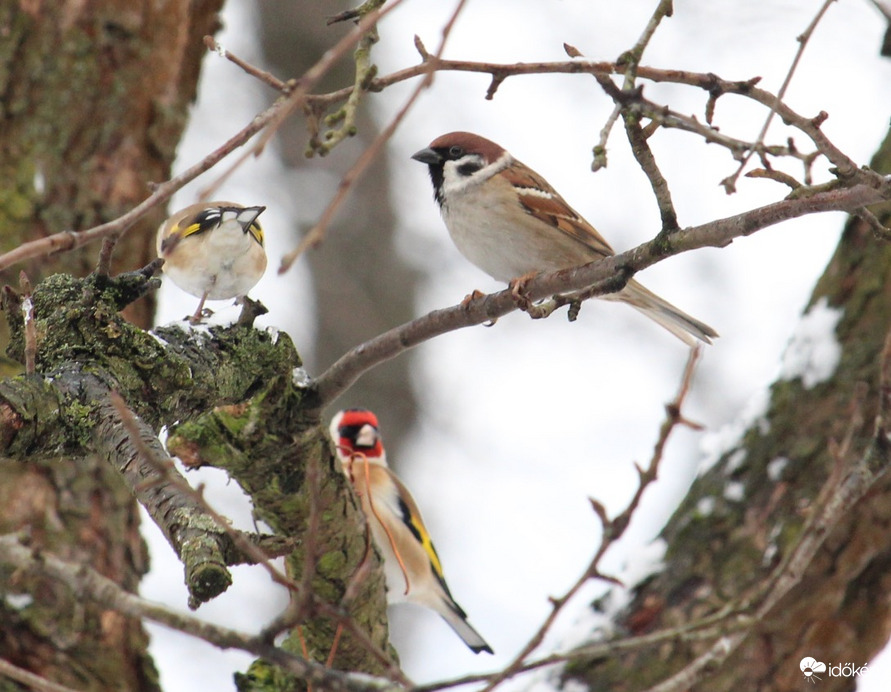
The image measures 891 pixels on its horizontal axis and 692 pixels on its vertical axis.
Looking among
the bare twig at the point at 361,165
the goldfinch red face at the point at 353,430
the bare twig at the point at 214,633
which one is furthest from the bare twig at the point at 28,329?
the goldfinch red face at the point at 353,430

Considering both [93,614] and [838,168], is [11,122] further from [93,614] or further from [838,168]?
[838,168]

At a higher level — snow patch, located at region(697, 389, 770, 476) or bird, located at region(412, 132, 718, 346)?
bird, located at region(412, 132, 718, 346)

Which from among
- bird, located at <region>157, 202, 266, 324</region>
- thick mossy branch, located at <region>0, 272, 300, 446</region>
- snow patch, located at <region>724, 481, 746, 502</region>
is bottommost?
thick mossy branch, located at <region>0, 272, 300, 446</region>

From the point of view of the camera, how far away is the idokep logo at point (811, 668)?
Result: 3.35 metres

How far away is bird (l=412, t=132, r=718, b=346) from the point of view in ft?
13.6

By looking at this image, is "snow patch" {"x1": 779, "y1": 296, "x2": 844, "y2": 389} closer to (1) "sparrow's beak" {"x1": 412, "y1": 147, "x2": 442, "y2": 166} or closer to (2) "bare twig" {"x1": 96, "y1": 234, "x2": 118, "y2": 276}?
(1) "sparrow's beak" {"x1": 412, "y1": 147, "x2": 442, "y2": 166}

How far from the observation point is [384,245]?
8.25 metres

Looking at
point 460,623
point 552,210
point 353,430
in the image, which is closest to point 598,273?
point 552,210

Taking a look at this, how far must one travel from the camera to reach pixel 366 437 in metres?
5.45

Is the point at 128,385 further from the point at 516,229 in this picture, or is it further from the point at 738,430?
the point at 738,430

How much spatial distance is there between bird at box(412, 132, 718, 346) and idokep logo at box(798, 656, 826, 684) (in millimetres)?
1276

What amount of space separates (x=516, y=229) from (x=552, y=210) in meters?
0.26

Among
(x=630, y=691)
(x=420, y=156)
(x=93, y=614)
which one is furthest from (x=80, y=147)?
(x=630, y=691)

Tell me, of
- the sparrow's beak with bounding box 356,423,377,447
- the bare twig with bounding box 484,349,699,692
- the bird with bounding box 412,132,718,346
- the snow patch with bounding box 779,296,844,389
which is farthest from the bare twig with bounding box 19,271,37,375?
the sparrow's beak with bounding box 356,423,377,447
